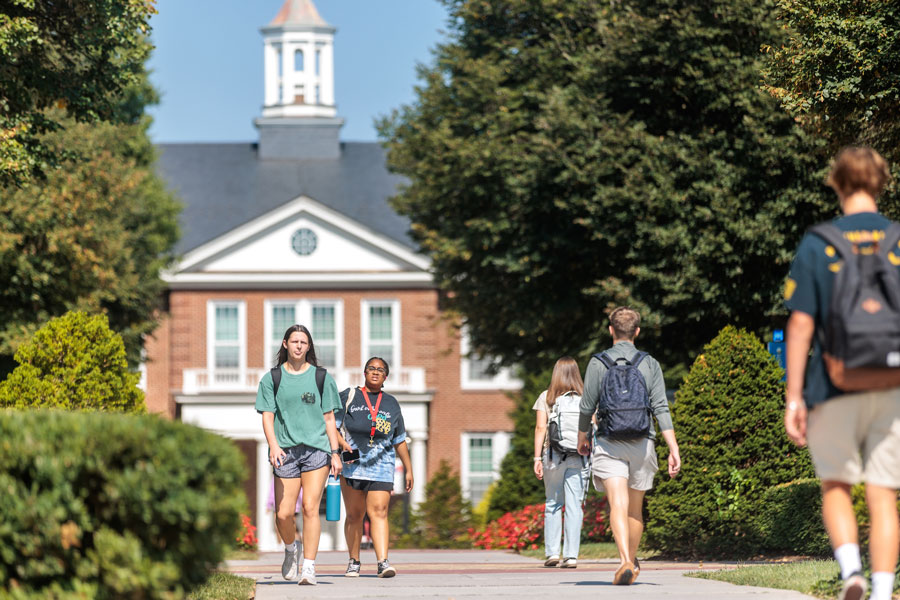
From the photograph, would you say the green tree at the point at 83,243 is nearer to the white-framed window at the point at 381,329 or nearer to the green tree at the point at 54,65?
the white-framed window at the point at 381,329

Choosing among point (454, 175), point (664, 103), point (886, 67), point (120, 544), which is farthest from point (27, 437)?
point (454, 175)

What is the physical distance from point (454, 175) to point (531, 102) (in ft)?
6.28

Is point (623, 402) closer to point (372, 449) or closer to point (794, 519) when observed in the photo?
point (372, 449)

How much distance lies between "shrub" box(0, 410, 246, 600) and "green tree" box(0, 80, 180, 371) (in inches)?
708

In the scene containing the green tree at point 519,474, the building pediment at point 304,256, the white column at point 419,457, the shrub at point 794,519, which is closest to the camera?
the shrub at point 794,519

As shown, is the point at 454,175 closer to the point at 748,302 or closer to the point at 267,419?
the point at 748,302

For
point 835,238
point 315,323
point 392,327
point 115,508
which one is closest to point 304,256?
point 315,323

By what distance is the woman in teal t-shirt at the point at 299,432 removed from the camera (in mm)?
9641

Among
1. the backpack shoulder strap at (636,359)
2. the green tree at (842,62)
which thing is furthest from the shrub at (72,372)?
the green tree at (842,62)

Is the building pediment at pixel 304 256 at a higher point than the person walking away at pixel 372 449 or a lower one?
higher

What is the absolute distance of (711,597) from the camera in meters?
7.77

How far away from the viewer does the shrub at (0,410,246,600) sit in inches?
191

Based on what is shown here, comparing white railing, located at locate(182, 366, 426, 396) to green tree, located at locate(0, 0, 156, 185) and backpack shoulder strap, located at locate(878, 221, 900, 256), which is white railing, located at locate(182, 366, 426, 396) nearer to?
green tree, located at locate(0, 0, 156, 185)

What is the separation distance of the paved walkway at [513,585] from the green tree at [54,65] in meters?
4.74
